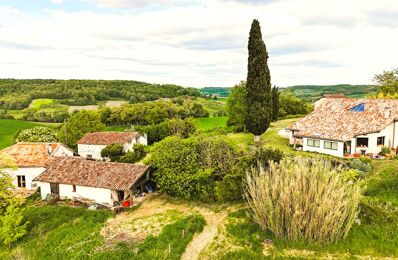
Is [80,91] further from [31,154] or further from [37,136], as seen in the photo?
[31,154]

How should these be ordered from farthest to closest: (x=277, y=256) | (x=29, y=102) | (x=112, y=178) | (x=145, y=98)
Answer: (x=145, y=98)
(x=29, y=102)
(x=112, y=178)
(x=277, y=256)

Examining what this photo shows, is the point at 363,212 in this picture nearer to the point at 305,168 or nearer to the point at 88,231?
the point at 305,168

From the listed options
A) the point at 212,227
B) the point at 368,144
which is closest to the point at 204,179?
the point at 212,227

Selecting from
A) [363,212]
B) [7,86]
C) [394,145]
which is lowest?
[363,212]

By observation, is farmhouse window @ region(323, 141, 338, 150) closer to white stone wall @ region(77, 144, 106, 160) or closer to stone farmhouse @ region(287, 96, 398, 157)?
stone farmhouse @ region(287, 96, 398, 157)

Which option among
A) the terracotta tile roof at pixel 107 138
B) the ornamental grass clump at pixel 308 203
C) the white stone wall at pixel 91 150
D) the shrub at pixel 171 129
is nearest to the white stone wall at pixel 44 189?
the white stone wall at pixel 91 150

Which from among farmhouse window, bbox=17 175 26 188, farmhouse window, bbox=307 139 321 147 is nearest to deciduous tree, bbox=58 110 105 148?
farmhouse window, bbox=17 175 26 188
